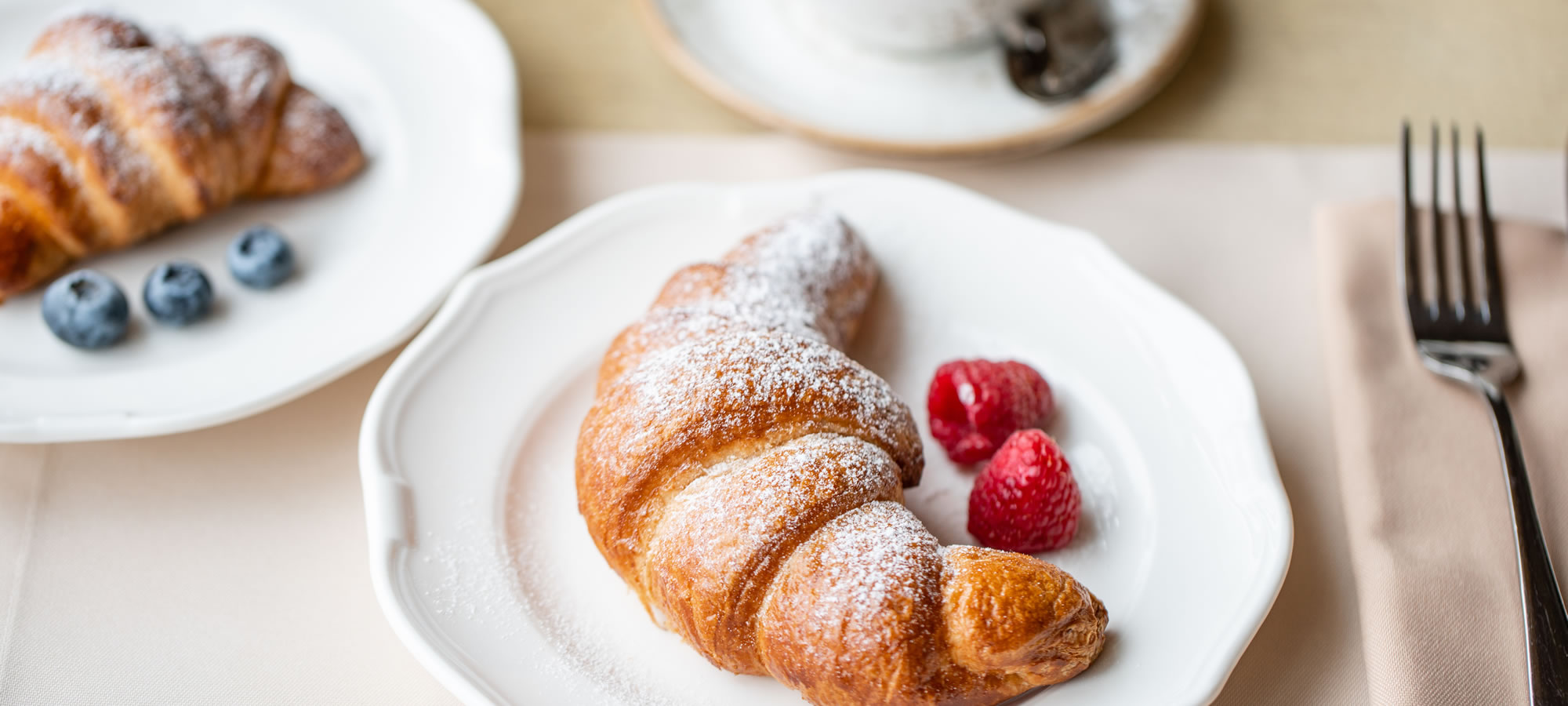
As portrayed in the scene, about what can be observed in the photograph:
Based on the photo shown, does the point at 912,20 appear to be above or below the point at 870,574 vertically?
above

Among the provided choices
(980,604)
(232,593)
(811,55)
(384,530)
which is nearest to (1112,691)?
(980,604)

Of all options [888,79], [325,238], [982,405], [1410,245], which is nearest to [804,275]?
[982,405]

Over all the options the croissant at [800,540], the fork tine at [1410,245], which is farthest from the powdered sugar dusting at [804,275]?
the fork tine at [1410,245]

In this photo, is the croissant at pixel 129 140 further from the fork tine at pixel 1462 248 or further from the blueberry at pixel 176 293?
the fork tine at pixel 1462 248

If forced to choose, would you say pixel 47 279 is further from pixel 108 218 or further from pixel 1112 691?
pixel 1112 691

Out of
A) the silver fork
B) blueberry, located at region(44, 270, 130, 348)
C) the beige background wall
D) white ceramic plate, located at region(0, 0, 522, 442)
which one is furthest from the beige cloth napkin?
blueberry, located at region(44, 270, 130, 348)

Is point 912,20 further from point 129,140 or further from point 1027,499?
point 129,140
